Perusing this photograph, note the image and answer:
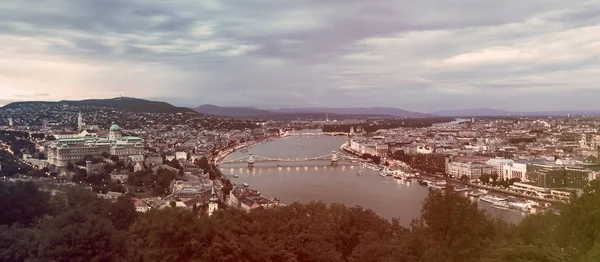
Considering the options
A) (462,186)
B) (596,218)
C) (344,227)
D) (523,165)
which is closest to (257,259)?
(344,227)

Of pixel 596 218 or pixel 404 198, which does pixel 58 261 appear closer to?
pixel 596 218

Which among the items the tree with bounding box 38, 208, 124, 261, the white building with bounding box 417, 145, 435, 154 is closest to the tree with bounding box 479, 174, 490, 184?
the white building with bounding box 417, 145, 435, 154

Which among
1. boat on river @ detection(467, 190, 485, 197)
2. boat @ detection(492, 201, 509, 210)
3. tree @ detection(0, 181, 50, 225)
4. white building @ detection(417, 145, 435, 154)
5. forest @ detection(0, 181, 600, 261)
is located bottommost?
boat on river @ detection(467, 190, 485, 197)

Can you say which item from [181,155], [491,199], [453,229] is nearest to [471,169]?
[491,199]

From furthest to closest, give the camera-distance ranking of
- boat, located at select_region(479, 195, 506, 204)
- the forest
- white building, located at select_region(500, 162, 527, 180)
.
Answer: white building, located at select_region(500, 162, 527, 180) → boat, located at select_region(479, 195, 506, 204) → the forest

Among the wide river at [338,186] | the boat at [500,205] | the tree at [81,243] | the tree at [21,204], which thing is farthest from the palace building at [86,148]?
the tree at [81,243]

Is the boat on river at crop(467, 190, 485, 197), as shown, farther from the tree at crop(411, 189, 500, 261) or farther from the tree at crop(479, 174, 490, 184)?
the tree at crop(411, 189, 500, 261)
